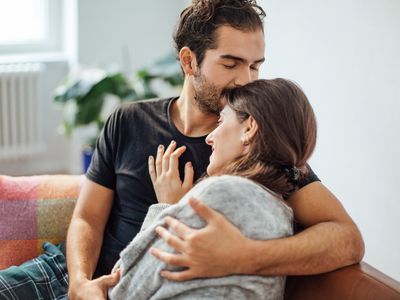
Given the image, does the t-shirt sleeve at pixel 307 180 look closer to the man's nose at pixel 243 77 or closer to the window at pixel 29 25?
the man's nose at pixel 243 77

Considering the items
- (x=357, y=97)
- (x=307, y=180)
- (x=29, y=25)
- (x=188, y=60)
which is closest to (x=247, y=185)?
(x=307, y=180)

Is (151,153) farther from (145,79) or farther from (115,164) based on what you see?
(145,79)

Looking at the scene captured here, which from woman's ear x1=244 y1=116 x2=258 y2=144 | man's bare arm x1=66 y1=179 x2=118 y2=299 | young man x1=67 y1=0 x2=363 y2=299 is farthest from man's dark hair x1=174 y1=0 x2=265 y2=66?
man's bare arm x1=66 y1=179 x2=118 y2=299

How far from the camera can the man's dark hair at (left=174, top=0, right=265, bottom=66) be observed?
1.85 m

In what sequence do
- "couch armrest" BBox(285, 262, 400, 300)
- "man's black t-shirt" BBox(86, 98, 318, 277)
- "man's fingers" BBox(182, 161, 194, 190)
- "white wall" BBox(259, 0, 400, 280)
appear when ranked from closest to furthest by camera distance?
"couch armrest" BBox(285, 262, 400, 300), "man's fingers" BBox(182, 161, 194, 190), "man's black t-shirt" BBox(86, 98, 318, 277), "white wall" BBox(259, 0, 400, 280)

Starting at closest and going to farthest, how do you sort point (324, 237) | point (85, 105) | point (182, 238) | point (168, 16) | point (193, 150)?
point (182, 238), point (324, 237), point (193, 150), point (85, 105), point (168, 16)

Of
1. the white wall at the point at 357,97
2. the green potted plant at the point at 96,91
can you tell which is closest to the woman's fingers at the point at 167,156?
the white wall at the point at 357,97

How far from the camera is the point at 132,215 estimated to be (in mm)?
1937

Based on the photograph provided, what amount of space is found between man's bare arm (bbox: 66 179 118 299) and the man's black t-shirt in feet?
0.09

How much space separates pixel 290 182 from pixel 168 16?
256 cm

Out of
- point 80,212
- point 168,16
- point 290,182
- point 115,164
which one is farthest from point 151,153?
point 168,16

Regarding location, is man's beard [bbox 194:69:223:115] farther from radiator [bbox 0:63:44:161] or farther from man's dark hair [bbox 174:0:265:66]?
radiator [bbox 0:63:44:161]

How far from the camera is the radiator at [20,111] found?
3.73m

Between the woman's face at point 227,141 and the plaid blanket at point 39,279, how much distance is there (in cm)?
57
